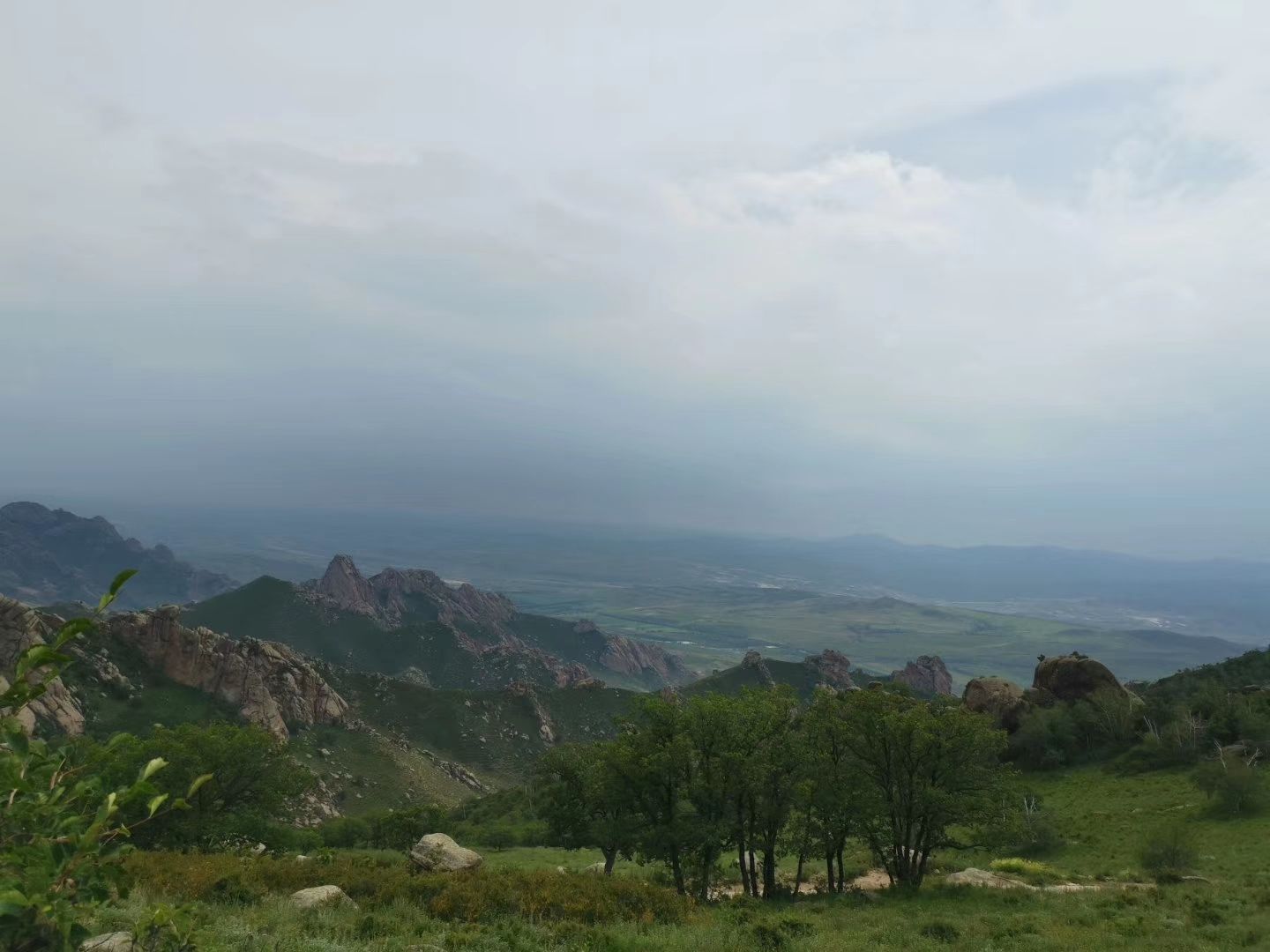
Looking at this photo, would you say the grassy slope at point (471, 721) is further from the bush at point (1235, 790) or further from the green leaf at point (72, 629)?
the green leaf at point (72, 629)

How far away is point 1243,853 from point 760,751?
100 feet

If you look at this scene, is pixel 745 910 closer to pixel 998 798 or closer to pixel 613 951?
pixel 613 951

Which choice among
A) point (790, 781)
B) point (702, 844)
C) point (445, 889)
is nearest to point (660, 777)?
point (702, 844)

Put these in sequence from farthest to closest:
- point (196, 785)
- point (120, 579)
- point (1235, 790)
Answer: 1. point (1235, 790)
2. point (196, 785)
3. point (120, 579)

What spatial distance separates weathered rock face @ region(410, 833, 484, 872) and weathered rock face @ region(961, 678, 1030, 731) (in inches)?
2587

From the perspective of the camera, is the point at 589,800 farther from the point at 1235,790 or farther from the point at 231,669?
the point at 231,669

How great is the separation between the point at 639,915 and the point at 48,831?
1897 centimetres

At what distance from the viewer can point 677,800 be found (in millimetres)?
31906

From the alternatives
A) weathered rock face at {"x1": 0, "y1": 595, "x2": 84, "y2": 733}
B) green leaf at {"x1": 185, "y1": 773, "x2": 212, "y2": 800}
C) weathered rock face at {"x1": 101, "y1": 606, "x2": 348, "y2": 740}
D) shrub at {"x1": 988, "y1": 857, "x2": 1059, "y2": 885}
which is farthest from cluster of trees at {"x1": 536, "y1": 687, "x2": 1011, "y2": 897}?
weathered rock face at {"x1": 101, "y1": 606, "x2": 348, "y2": 740}

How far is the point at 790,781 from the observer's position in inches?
1235

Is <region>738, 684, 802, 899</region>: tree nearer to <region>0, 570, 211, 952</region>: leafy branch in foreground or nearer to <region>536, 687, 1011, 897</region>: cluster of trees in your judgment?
<region>536, 687, 1011, 897</region>: cluster of trees

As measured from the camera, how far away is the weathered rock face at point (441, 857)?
2456 centimetres

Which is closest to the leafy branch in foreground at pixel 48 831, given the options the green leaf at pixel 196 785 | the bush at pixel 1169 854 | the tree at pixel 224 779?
the green leaf at pixel 196 785

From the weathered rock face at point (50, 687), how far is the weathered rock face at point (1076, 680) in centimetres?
11705
